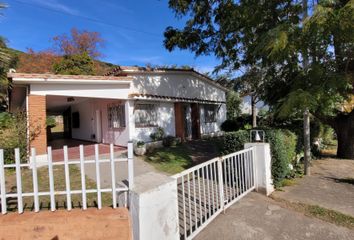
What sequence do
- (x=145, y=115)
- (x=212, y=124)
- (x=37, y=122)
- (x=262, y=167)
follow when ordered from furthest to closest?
(x=212, y=124)
(x=145, y=115)
(x=37, y=122)
(x=262, y=167)

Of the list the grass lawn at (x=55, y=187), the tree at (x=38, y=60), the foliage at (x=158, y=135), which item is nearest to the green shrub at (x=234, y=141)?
the grass lawn at (x=55, y=187)

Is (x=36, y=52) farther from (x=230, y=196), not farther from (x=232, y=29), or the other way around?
(x=230, y=196)

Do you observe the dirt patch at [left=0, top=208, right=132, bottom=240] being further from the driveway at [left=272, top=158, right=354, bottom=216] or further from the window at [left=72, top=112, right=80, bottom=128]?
the window at [left=72, top=112, right=80, bottom=128]

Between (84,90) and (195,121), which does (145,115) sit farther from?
(195,121)

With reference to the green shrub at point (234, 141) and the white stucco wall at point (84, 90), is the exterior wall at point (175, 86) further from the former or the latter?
the green shrub at point (234, 141)

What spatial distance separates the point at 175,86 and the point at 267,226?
43.7 feet

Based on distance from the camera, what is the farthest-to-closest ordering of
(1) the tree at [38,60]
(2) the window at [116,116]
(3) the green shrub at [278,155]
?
(1) the tree at [38,60], (2) the window at [116,116], (3) the green shrub at [278,155]

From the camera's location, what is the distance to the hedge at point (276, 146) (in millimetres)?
7215

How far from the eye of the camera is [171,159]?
11.6 meters

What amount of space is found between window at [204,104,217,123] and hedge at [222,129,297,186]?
11.7 m

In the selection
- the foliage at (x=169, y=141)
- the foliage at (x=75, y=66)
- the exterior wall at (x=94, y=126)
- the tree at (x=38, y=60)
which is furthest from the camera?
the tree at (x=38, y=60)

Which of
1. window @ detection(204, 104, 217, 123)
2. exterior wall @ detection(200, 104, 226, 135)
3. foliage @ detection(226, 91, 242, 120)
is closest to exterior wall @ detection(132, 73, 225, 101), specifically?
window @ detection(204, 104, 217, 123)

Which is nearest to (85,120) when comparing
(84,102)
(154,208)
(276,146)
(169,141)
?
(84,102)

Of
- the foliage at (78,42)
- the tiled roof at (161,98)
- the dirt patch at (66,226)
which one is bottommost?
the dirt patch at (66,226)
